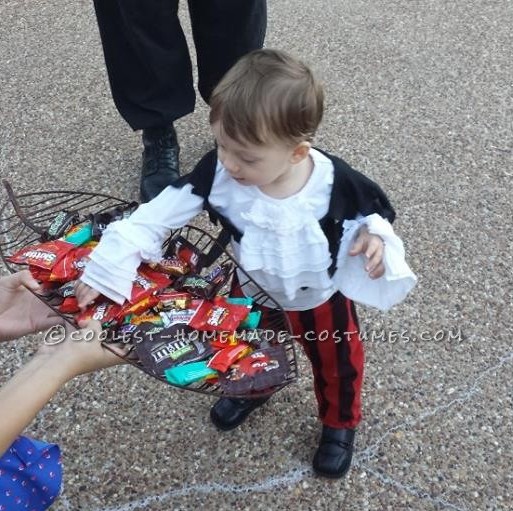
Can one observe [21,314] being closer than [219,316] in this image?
No

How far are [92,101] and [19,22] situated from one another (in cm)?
102

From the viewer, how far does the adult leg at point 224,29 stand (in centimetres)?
244

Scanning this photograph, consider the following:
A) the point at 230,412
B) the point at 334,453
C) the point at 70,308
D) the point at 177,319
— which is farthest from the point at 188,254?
the point at 334,453

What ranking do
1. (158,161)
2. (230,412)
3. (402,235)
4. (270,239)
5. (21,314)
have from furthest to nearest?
(158,161)
(402,235)
(230,412)
(21,314)
(270,239)

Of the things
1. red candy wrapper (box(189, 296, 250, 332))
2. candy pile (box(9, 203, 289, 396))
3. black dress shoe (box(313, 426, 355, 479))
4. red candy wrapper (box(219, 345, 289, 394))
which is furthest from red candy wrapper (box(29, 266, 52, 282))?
black dress shoe (box(313, 426, 355, 479))

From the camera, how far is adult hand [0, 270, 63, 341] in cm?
165

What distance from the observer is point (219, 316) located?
1.51 metres

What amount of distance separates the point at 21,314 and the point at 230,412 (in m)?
0.69

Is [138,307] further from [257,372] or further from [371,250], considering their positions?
[371,250]

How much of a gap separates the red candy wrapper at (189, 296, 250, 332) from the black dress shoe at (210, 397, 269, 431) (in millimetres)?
564

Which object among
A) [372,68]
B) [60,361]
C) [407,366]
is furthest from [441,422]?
[372,68]

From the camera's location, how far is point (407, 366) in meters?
2.20

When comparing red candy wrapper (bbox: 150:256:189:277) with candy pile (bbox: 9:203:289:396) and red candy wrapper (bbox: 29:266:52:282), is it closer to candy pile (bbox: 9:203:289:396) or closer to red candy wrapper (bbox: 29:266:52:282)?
candy pile (bbox: 9:203:289:396)

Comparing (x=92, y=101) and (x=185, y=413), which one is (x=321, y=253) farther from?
(x=92, y=101)
